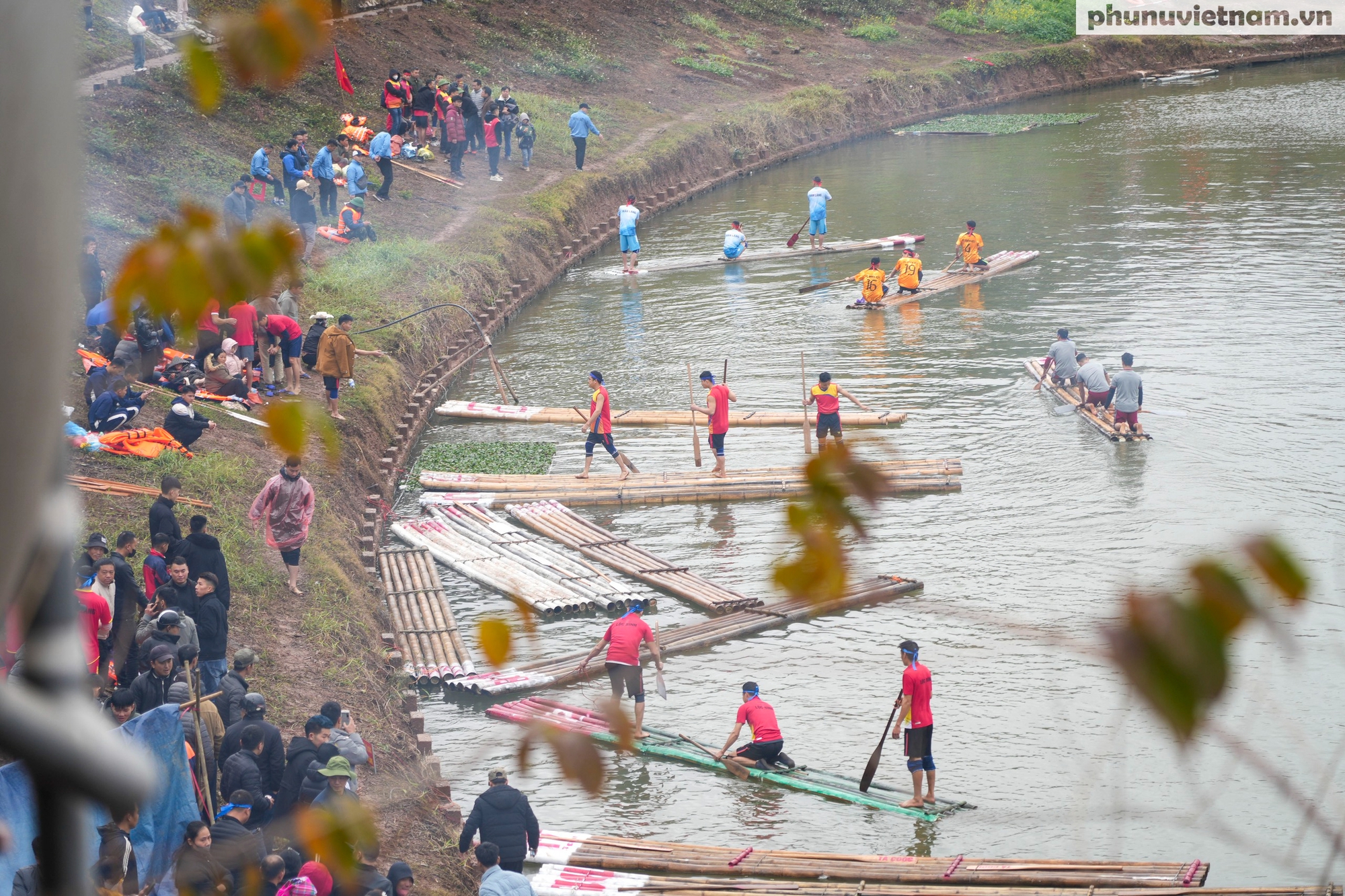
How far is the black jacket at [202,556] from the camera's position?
1248 cm

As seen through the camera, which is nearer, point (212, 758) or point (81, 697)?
point (81, 697)

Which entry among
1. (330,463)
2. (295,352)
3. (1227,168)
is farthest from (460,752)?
(1227,168)

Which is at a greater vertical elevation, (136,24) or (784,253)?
(136,24)

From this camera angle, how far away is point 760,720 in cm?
1296

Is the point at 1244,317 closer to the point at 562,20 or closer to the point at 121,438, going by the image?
the point at 121,438

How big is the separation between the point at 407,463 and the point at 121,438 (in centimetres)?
655

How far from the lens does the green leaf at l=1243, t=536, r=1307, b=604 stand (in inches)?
81.6

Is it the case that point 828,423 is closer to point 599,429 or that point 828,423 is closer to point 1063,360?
point 599,429

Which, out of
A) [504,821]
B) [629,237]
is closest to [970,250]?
[629,237]

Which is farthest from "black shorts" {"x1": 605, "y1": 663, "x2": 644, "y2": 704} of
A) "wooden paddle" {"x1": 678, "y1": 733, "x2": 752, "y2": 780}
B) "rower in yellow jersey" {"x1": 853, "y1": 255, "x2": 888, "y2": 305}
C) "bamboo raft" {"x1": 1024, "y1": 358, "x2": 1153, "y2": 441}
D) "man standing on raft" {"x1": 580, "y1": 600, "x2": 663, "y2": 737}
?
"rower in yellow jersey" {"x1": 853, "y1": 255, "x2": 888, "y2": 305}

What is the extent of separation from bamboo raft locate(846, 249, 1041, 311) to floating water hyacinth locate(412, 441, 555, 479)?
1025 centimetres

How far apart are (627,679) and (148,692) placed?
4.87 meters

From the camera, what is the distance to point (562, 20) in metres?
53.0

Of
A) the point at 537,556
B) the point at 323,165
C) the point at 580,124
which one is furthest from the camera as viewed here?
the point at 580,124
